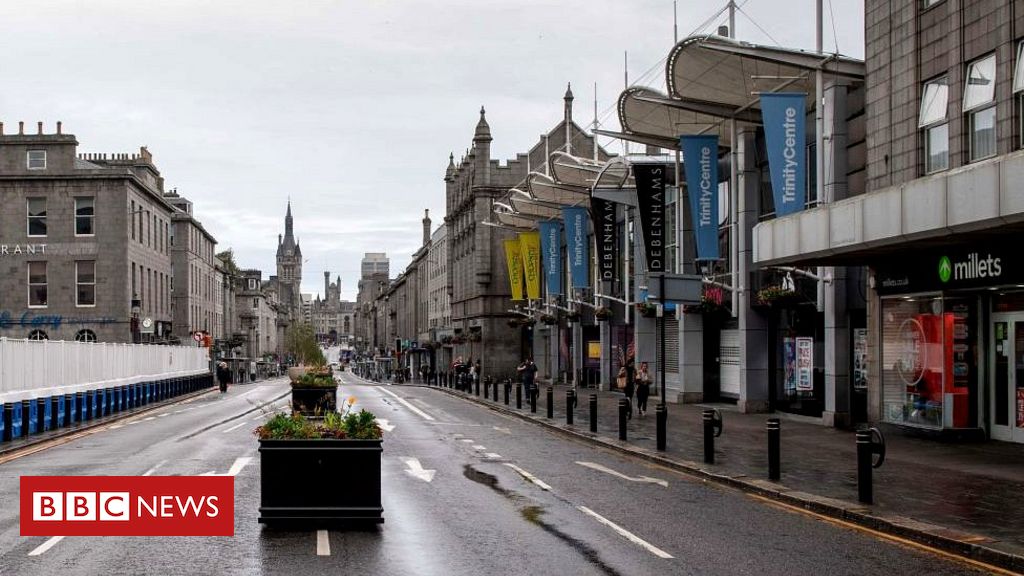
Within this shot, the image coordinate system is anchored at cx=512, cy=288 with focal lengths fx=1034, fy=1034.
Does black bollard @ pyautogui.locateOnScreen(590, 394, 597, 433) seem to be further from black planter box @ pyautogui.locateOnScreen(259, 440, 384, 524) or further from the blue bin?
the blue bin

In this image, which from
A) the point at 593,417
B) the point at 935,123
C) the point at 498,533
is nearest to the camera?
the point at 498,533

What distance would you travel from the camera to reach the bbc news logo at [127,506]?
458 inches

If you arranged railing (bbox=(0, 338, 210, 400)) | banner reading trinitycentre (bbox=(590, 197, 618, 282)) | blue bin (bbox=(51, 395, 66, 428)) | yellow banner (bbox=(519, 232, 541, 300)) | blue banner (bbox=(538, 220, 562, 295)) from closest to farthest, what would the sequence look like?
railing (bbox=(0, 338, 210, 400))
blue bin (bbox=(51, 395, 66, 428))
banner reading trinitycentre (bbox=(590, 197, 618, 282))
blue banner (bbox=(538, 220, 562, 295))
yellow banner (bbox=(519, 232, 541, 300))

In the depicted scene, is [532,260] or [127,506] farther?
[532,260]

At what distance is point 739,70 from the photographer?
2717 cm

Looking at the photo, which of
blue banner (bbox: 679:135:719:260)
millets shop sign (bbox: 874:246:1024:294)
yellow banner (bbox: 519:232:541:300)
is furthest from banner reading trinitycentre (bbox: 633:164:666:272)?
yellow banner (bbox: 519:232:541:300)

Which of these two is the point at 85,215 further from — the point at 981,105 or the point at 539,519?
the point at 539,519

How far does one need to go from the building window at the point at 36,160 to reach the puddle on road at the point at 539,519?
50555 mm

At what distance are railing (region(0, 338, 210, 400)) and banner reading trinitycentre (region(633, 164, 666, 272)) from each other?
18.5 m

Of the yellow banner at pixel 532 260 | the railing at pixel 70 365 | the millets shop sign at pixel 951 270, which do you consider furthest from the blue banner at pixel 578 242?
the millets shop sign at pixel 951 270

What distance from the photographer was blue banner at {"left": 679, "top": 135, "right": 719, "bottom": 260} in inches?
1212

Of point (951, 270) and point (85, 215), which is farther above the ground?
point (85, 215)

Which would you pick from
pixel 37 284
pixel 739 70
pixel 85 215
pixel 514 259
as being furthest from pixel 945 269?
pixel 37 284

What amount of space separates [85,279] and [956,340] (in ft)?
169
